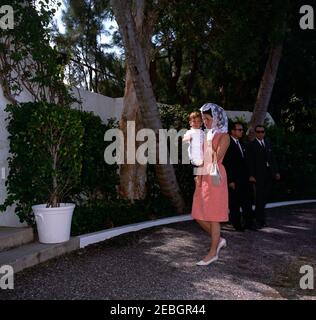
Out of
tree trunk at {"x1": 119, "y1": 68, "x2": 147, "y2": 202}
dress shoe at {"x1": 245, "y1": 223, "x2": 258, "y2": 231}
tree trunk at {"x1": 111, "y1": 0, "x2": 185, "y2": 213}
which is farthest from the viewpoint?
tree trunk at {"x1": 119, "y1": 68, "x2": 147, "y2": 202}

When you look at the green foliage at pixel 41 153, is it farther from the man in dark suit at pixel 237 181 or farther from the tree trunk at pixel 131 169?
the man in dark suit at pixel 237 181

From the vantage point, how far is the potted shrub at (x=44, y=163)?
636cm

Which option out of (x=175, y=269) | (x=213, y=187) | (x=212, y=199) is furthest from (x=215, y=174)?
(x=175, y=269)

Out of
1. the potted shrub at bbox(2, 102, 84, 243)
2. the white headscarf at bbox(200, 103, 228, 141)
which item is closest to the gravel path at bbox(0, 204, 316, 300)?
the potted shrub at bbox(2, 102, 84, 243)

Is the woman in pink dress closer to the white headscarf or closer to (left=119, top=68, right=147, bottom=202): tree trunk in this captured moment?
the white headscarf

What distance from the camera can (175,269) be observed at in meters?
5.55

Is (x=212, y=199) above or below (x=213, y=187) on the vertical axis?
below

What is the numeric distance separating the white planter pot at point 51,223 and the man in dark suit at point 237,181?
2.92 metres

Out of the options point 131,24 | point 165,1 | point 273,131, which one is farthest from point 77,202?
point 273,131

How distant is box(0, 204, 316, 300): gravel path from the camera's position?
4715 millimetres

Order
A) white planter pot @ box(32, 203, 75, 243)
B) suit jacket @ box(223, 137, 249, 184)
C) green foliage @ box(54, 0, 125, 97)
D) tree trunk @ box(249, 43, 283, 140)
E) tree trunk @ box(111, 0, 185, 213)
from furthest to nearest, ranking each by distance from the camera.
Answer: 1. green foliage @ box(54, 0, 125, 97)
2. tree trunk @ box(249, 43, 283, 140)
3. tree trunk @ box(111, 0, 185, 213)
4. suit jacket @ box(223, 137, 249, 184)
5. white planter pot @ box(32, 203, 75, 243)

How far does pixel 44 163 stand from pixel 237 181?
340 centimetres

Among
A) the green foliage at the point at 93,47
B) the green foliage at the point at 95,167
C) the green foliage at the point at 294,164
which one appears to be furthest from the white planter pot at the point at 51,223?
the green foliage at the point at 93,47

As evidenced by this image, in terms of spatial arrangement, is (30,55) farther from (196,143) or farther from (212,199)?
(212,199)
